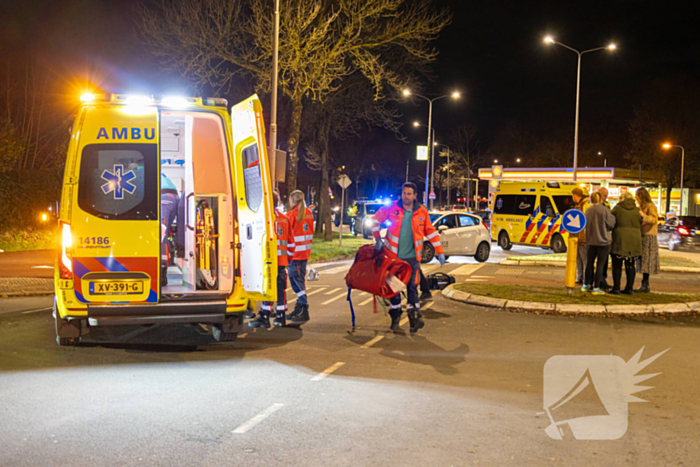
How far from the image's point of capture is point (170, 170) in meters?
9.27

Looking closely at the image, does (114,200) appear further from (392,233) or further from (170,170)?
(392,233)

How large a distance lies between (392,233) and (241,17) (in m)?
16.2

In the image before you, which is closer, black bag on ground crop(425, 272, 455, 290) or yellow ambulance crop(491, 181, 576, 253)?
black bag on ground crop(425, 272, 455, 290)

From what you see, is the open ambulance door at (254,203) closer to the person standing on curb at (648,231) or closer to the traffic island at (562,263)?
the person standing on curb at (648,231)

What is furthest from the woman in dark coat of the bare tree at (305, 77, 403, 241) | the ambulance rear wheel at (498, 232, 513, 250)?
the bare tree at (305, 77, 403, 241)

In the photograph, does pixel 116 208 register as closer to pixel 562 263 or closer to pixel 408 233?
pixel 408 233

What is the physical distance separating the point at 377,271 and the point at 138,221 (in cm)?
294

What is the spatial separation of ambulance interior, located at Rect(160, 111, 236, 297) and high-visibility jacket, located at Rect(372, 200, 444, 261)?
187 centimetres

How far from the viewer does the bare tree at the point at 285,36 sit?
20.5 meters

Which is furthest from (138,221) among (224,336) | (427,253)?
(427,253)

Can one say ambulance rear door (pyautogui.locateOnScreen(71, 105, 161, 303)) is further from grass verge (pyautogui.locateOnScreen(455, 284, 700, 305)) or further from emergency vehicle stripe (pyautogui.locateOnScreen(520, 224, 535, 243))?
emergency vehicle stripe (pyautogui.locateOnScreen(520, 224, 535, 243))

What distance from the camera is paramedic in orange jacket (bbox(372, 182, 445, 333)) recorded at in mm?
8109

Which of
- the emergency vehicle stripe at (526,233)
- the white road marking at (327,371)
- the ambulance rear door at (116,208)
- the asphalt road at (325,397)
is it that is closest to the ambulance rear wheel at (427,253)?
the emergency vehicle stripe at (526,233)

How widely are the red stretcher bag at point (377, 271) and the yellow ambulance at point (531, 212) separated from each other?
1502 centimetres
